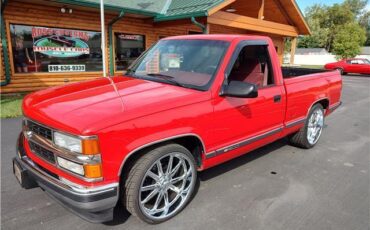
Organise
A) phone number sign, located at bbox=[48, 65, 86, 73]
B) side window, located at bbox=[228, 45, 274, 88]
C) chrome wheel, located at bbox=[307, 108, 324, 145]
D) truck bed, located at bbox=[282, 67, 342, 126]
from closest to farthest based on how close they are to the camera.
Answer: side window, located at bbox=[228, 45, 274, 88], truck bed, located at bbox=[282, 67, 342, 126], chrome wheel, located at bbox=[307, 108, 324, 145], phone number sign, located at bbox=[48, 65, 86, 73]

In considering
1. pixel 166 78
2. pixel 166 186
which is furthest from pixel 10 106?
pixel 166 186

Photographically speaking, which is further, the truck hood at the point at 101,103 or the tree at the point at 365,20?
the tree at the point at 365,20

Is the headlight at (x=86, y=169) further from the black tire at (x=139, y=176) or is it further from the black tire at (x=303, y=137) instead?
the black tire at (x=303, y=137)

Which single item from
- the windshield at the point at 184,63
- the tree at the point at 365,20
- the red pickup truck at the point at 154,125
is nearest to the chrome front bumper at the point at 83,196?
the red pickup truck at the point at 154,125

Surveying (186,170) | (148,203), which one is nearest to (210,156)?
(186,170)

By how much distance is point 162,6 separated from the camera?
39.7 ft

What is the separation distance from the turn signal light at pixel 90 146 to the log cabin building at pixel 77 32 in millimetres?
8205

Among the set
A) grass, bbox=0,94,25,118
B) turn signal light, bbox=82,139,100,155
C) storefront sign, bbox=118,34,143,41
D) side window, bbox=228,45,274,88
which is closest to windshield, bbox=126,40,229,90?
side window, bbox=228,45,274,88

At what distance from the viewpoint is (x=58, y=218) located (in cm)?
287

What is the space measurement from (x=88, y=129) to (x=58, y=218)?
1.29m

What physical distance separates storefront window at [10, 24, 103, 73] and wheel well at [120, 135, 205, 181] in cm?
857

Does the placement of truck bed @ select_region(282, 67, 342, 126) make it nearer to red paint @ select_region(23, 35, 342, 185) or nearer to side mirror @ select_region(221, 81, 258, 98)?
red paint @ select_region(23, 35, 342, 185)

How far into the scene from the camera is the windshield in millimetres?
3201

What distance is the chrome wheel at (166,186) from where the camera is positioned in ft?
9.03
